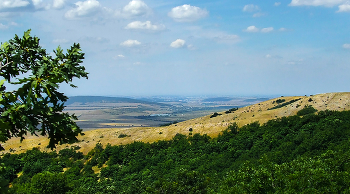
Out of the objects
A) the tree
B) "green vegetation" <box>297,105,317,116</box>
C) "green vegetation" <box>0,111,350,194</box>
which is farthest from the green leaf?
"green vegetation" <box>297,105,317,116</box>

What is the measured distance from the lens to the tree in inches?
276

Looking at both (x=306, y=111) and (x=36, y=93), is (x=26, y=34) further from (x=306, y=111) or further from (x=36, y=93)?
(x=306, y=111)

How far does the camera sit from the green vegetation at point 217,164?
86.7ft

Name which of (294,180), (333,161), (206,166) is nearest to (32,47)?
(294,180)

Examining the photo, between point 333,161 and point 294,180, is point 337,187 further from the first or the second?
point 333,161

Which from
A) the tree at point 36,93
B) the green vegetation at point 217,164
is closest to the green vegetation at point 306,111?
the green vegetation at point 217,164

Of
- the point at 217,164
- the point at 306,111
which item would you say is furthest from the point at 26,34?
the point at 306,111

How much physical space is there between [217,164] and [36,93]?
50.6m

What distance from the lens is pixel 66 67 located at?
830 centimetres

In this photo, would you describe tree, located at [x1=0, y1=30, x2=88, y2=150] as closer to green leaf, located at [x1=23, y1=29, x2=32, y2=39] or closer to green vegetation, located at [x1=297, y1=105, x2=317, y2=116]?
green leaf, located at [x1=23, y1=29, x2=32, y2=39]

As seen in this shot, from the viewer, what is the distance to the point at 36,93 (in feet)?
24.2

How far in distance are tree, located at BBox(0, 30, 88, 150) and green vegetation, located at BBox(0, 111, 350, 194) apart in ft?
42.1

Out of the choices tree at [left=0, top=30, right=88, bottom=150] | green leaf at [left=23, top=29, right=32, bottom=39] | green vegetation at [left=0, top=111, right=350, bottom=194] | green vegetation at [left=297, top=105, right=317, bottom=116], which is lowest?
green vegetation at [left=0, top=111, right=350, bottom=194]

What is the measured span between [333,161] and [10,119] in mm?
33520
